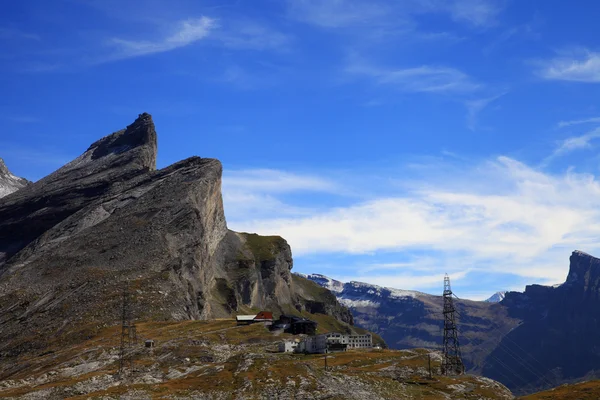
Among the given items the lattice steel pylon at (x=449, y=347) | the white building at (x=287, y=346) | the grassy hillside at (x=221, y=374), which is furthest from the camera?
the white building at (x=287, y=346)

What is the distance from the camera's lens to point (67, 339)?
192875 mm

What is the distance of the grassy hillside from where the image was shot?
4572 inches

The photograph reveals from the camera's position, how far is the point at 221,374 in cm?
12781

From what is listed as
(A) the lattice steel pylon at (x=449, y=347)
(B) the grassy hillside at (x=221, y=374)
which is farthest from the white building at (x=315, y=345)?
(A) the lattice steel pylon at (x=449, y=347)

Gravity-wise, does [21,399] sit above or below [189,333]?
below

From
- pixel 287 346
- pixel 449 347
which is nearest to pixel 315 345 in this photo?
pixel 287 346

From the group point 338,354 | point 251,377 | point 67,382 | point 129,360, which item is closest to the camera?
point 251,377

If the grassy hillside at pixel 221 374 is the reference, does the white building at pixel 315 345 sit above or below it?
above

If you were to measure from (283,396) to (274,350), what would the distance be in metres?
65.2

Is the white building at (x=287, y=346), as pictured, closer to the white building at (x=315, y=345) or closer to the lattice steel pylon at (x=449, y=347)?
the white building at (x=315, y=345)

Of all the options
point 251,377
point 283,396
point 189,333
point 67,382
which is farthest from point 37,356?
point 283,396

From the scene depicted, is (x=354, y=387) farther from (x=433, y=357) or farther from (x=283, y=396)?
(x=433, y=357)

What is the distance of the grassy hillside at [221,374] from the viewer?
381 ft

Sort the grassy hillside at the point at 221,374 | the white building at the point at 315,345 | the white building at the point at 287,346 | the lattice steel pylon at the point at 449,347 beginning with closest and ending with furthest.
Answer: the grassy hillside at the point at 221,374 < the lattice steel pylon at the point at 449,347 < the white building at the point at 315,345 < the white building at the point at 287,346
